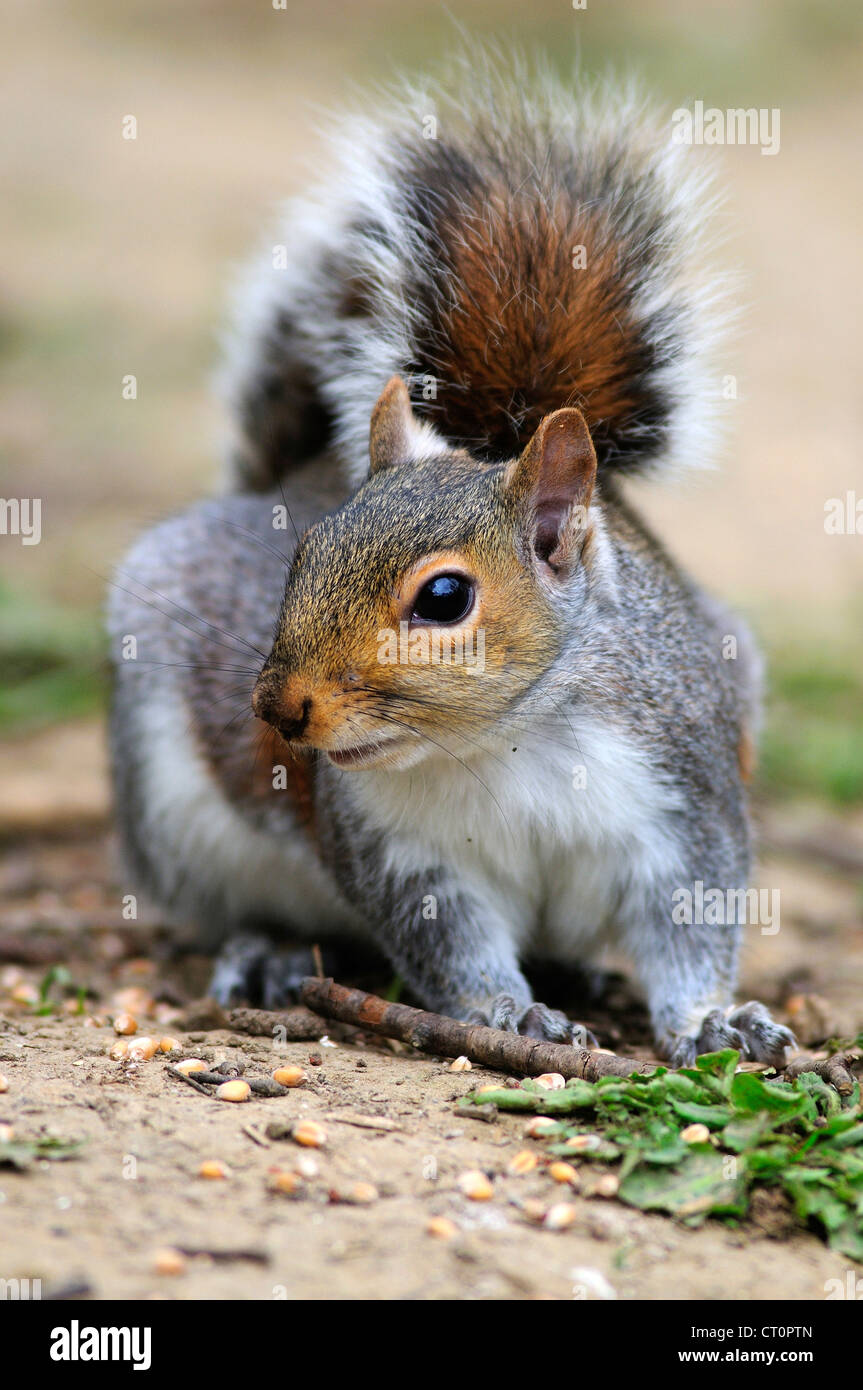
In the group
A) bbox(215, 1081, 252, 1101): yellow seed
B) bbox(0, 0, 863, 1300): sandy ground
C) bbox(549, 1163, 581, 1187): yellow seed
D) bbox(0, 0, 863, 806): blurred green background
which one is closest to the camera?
bbox(0, 0, 863, 1300): sandy ground

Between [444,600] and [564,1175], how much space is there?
3.53 ft

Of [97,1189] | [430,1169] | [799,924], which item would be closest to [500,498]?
[430,1169]

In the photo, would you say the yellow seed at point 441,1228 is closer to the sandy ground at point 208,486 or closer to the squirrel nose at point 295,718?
the sandy ground at point 208,486

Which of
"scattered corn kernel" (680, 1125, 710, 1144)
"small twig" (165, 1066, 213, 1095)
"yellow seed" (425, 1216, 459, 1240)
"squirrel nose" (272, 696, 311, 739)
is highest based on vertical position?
"squirrel nose" (272, 696, 311, 739)

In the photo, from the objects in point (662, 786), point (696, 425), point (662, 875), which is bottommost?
point (662, 875)

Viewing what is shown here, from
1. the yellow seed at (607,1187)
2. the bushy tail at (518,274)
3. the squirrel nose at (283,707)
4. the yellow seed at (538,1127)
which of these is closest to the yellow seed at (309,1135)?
the yellow seed at (538,1127)

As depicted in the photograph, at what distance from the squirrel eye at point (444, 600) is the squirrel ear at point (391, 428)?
1.63 ft

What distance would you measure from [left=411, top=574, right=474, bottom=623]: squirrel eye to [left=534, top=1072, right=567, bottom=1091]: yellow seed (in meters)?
0.88

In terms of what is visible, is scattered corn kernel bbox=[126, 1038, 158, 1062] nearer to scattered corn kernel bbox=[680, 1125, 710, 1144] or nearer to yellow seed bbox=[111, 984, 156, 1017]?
yellow seed bbox=[111, 984, 156, 1017]

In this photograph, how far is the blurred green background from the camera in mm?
5934

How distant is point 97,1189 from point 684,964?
150cm

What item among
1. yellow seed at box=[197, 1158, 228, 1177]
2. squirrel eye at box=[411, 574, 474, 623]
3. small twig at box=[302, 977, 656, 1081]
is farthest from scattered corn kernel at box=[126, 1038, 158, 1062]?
squirrel eye at box=[411, 574, 474, 623]

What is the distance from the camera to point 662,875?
10.0 feet
